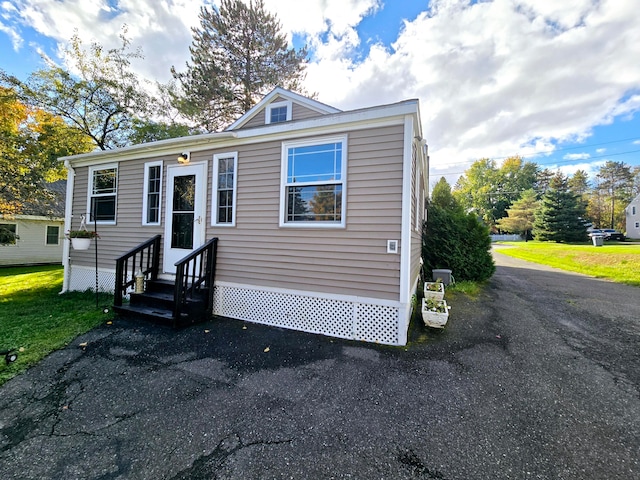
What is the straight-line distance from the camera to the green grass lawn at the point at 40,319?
3471 mm

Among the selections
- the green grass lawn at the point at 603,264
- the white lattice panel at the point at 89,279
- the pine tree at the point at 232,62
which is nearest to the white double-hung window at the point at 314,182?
the white lattice panel at the point at 89,279

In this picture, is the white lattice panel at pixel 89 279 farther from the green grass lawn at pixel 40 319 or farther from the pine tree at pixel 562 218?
the pine tree at pixel 562 218

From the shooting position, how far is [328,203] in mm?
4188

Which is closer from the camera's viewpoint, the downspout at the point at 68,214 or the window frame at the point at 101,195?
the window frame at the point at 101,195

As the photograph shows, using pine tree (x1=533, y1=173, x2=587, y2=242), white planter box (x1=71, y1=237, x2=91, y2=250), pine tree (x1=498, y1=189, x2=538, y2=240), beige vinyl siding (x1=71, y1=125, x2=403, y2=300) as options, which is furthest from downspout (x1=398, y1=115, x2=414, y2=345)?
pine tree (x1=498, y1=189, x2=538, y2=240)

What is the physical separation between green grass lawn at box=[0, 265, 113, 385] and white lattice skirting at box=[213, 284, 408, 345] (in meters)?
2.18

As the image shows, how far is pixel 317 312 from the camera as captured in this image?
4.18 m

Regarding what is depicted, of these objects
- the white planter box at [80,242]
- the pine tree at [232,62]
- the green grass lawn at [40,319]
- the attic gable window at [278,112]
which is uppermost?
the pine tree at [232,62]

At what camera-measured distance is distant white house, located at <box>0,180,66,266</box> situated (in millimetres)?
11836

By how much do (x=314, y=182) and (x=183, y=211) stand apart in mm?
2900

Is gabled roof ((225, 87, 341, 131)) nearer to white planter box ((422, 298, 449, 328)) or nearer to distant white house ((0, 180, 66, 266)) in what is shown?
white planter box ((422, 298, 449, 328))

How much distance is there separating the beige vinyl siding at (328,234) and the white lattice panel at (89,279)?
3.41m

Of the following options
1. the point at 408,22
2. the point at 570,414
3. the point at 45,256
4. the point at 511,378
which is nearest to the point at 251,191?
the point at 511,378

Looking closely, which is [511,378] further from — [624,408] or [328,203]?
[328,203]
